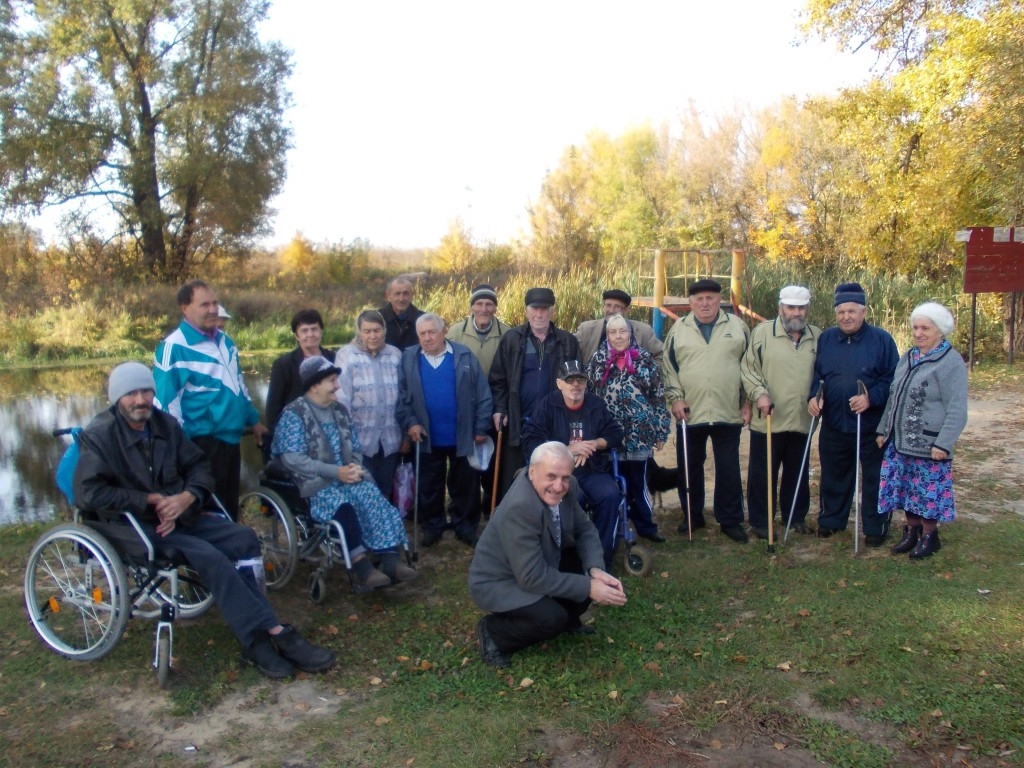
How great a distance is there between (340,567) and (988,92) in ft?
38.0

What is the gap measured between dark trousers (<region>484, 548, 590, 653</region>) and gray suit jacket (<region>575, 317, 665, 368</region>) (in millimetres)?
2049

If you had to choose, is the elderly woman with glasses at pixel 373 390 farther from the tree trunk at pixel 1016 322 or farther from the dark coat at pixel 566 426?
the tree trunk at pixel 1016 322

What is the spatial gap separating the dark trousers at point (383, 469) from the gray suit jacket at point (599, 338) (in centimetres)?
141

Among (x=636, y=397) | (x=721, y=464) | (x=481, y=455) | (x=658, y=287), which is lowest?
(x=721, y=464)

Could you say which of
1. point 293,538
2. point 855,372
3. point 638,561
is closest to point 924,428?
point 855,372

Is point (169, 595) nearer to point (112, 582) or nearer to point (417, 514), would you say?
point (112, 582)

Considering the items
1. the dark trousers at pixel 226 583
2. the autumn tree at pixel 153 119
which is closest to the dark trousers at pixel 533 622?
the dark trousers at pixel 226 583

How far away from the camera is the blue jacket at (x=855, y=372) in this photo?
5.16 metres

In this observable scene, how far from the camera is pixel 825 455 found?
5.47 metres

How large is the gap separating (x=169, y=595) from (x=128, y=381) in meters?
1.06

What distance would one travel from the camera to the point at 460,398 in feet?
17.8

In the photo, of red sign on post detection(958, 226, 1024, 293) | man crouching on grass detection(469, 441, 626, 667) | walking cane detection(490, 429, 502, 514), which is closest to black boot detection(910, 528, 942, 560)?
man crouching on grass detection(469, 441, 626, 667)

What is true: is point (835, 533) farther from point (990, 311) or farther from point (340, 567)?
point (990, 311)

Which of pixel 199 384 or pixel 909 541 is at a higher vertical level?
pixel 199 384
